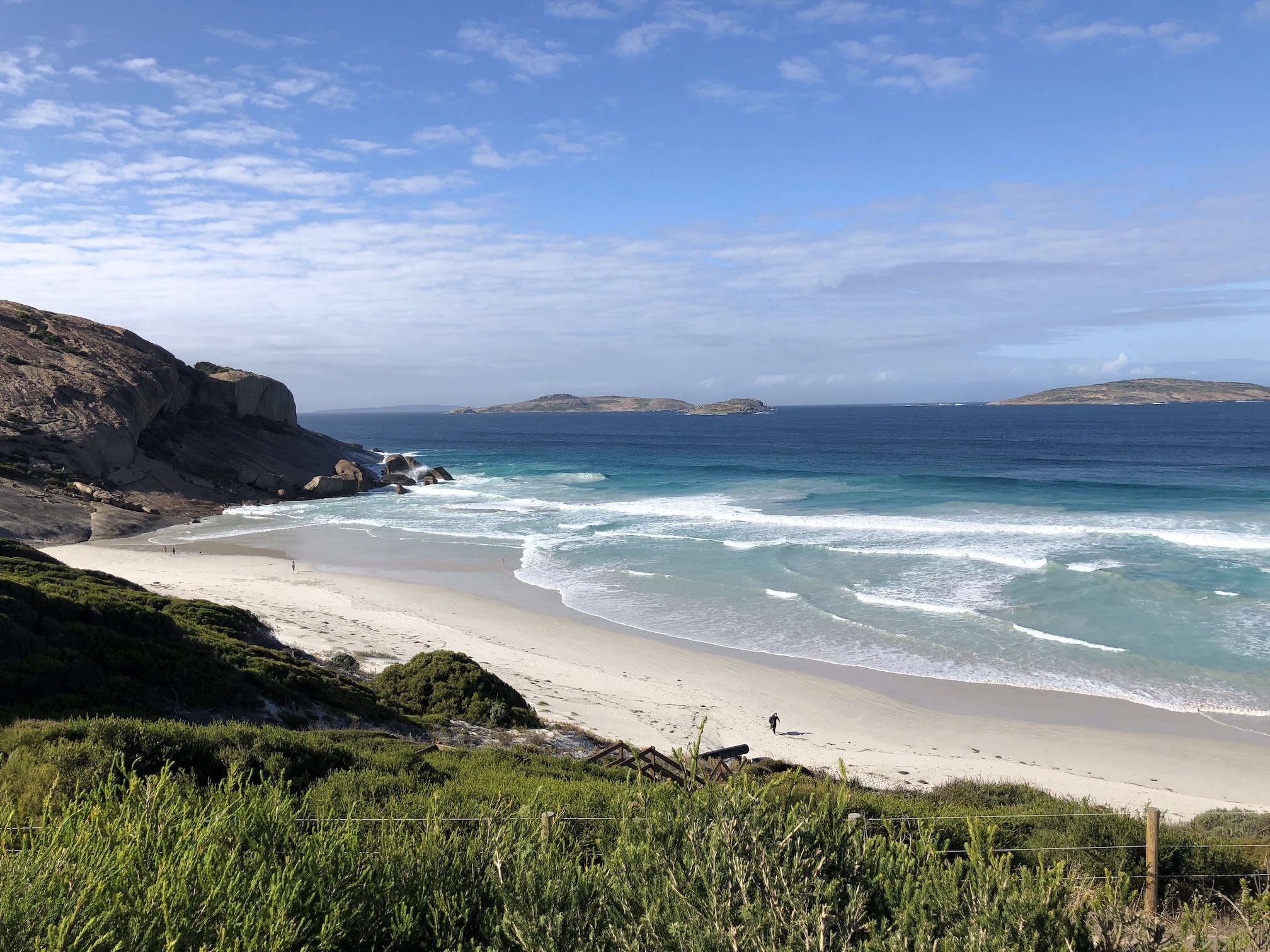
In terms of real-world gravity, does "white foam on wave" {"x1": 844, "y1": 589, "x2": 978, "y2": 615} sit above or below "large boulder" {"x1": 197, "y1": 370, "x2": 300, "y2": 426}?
below

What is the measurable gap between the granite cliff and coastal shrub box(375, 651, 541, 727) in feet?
81.7

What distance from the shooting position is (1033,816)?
25.1 ft

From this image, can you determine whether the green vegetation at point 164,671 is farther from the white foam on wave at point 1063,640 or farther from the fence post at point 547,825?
the white foam on wave at point 1063,640

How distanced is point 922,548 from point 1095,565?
618 centimetres

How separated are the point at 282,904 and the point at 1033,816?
7.08 metres

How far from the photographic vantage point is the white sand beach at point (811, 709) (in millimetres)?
13852

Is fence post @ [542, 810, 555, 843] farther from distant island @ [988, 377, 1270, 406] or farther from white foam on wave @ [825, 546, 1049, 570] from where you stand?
distant island @ [988, 377, 1270, 406]

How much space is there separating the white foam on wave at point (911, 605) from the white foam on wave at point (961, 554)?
5.90 metres

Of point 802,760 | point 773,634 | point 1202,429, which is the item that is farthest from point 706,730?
point 1202,429

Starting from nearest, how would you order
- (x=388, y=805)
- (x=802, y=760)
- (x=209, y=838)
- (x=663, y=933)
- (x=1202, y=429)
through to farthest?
(x=663, y=933) < (x=209, y=838) < (x=388, y=805) < (x=802, y=760) < (x=1202, y=429)

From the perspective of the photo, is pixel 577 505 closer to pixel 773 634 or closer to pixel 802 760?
pixel 773 634

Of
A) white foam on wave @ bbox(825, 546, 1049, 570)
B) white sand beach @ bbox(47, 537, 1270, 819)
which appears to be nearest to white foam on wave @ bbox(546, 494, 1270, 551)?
white foam on wave @ bbox(825, 546, 1049, 570)

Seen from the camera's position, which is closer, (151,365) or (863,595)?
(863,595)

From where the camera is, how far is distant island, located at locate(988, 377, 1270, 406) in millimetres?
173375
